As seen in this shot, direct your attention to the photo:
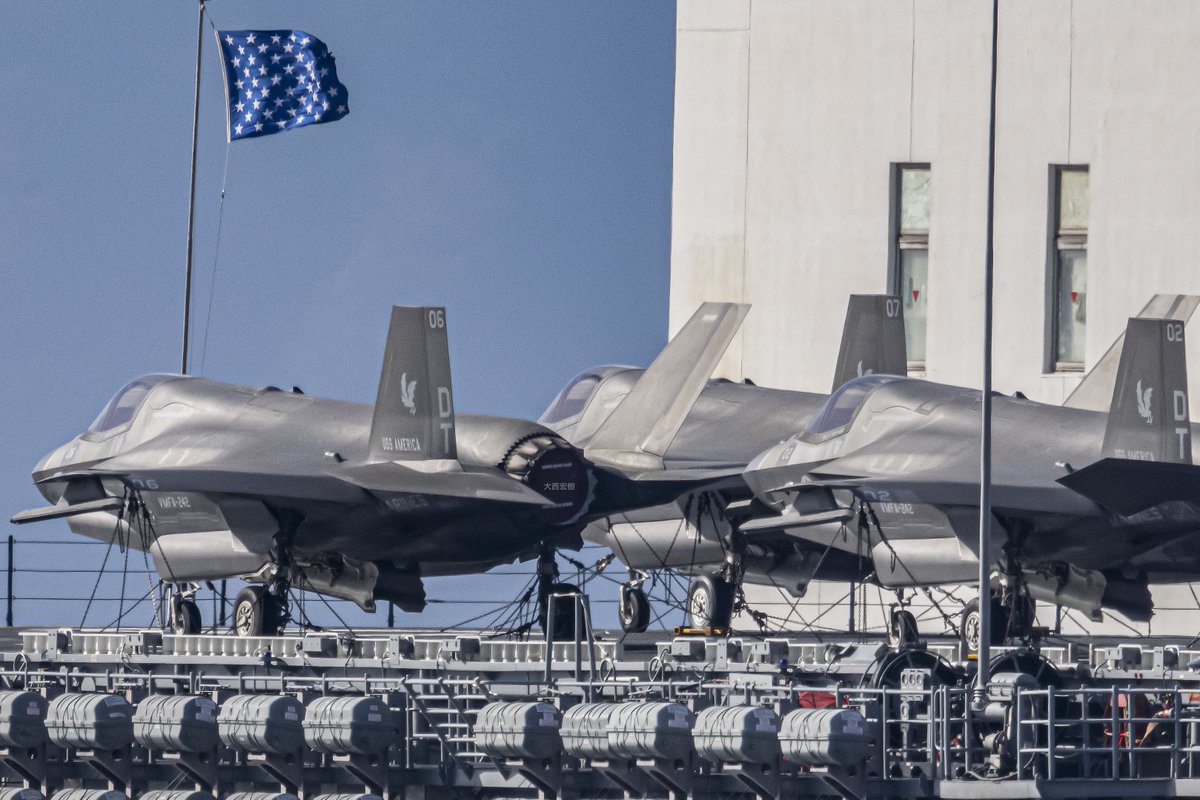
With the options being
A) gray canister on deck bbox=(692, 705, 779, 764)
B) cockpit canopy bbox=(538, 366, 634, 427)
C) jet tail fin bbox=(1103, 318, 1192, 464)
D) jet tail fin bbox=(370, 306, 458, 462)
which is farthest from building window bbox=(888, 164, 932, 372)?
gray canister on deck bbox=(692, 705, 779, 764)

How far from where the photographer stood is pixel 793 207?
150 feet

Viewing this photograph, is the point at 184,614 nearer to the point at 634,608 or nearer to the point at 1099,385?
the point at 634,608

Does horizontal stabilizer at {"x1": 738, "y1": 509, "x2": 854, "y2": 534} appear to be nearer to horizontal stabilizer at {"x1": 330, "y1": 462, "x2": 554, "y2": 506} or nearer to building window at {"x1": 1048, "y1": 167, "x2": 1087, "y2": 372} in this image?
horizontal stabilizer at {"x1": 330, "y1": 462, "x2": 554, "y2": 506}

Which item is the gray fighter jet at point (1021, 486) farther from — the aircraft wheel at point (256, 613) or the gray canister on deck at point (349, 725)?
the gray canister on deck at point (349, 725)

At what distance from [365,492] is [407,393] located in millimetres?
1588

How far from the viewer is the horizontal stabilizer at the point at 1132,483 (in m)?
28.0

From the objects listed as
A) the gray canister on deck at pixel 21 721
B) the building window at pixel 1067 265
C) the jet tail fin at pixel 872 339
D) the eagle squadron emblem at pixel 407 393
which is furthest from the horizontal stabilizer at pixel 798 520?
the building window at pixel 1067 265

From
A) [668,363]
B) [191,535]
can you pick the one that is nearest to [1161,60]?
[668,363]

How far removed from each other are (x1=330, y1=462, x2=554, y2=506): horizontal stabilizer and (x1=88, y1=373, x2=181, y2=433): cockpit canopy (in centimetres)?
517

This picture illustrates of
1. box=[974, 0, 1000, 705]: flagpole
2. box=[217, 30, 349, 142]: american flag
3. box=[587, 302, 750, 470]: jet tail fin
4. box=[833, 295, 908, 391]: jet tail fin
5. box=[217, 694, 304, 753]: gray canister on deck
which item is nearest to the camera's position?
box=[974, 0, 1000, 705]: flagpole

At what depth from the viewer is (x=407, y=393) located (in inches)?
1337

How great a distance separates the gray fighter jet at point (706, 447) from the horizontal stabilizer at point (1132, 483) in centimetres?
769

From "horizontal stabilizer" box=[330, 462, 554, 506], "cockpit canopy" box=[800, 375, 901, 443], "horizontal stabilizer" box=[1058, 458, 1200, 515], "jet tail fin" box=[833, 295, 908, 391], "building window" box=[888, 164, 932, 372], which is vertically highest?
"building window" box=[888, 164, 932, 372]

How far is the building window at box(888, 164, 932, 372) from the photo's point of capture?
44906 millimetres
